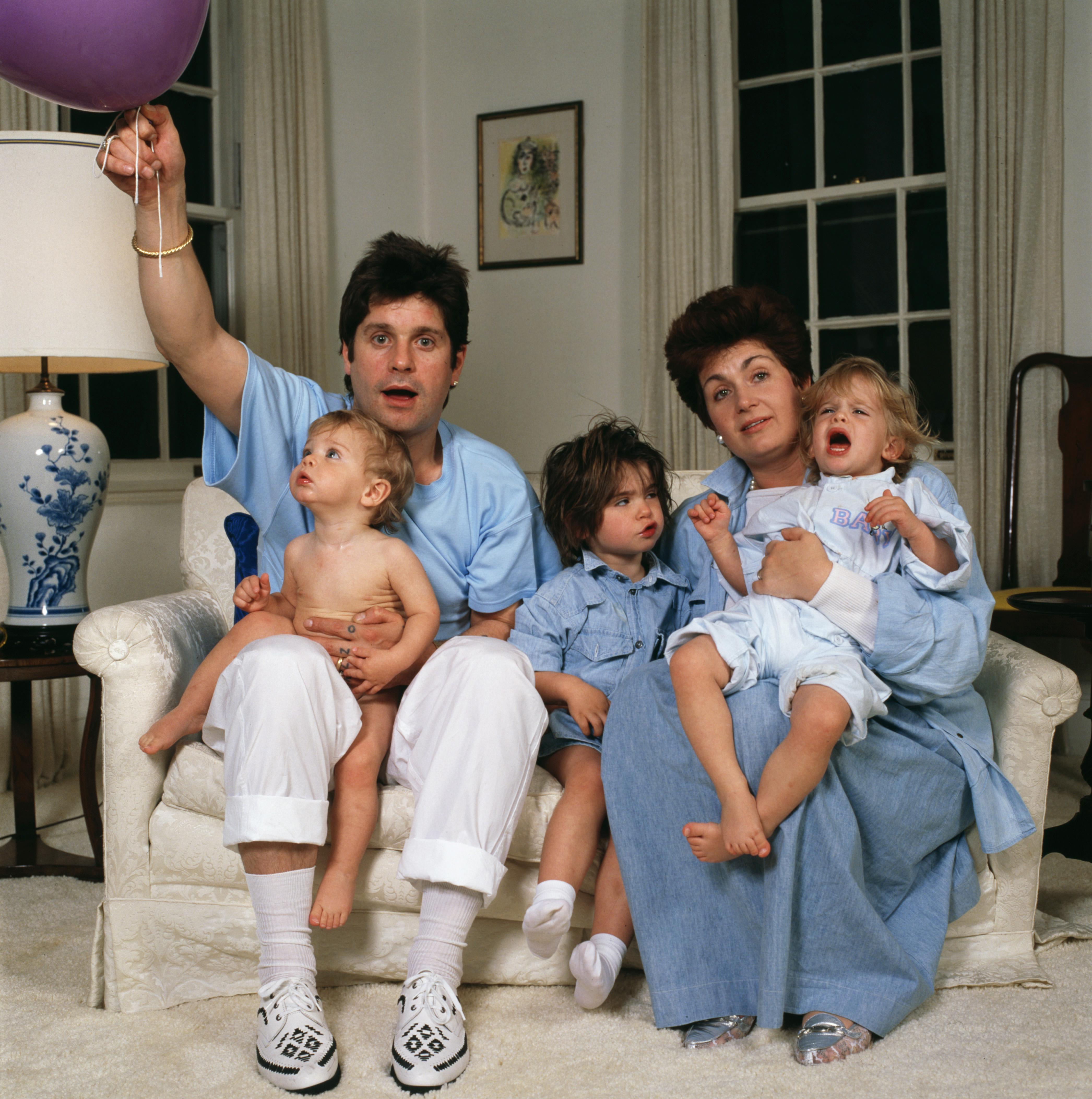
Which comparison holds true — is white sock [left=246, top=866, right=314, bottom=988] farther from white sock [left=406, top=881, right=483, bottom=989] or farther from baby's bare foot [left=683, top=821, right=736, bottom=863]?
baby's bare foot [left=683, top=821, right=736, bottom=863]

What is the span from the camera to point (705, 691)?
1.56 metres

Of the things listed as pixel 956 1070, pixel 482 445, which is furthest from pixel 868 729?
pixel 482 445

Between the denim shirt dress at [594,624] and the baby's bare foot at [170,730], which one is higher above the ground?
the denim shirt dress at [594,624]

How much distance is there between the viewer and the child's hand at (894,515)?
156cm

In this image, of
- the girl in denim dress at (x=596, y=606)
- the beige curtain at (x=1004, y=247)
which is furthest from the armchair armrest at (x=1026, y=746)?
the beige curtain at (x=1004, y=247)

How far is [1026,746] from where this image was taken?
1.67m

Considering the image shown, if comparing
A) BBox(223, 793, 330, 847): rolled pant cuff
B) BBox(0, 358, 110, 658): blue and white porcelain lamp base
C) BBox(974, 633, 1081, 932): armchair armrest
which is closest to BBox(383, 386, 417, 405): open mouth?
BBox(223, 793, 330, 847): rolled pant cuff

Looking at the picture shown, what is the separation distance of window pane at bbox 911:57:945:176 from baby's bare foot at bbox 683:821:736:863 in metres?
3.01

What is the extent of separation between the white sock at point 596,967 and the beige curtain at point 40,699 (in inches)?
77.4

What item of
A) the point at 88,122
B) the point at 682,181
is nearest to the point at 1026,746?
the point at 682,181

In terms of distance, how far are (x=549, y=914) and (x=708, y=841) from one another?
0.25 m

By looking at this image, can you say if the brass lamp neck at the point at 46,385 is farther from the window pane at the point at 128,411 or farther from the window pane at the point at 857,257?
the window pane at the point at 857,257

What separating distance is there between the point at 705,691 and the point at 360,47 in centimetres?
347

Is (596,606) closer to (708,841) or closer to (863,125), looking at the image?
(708,841)
